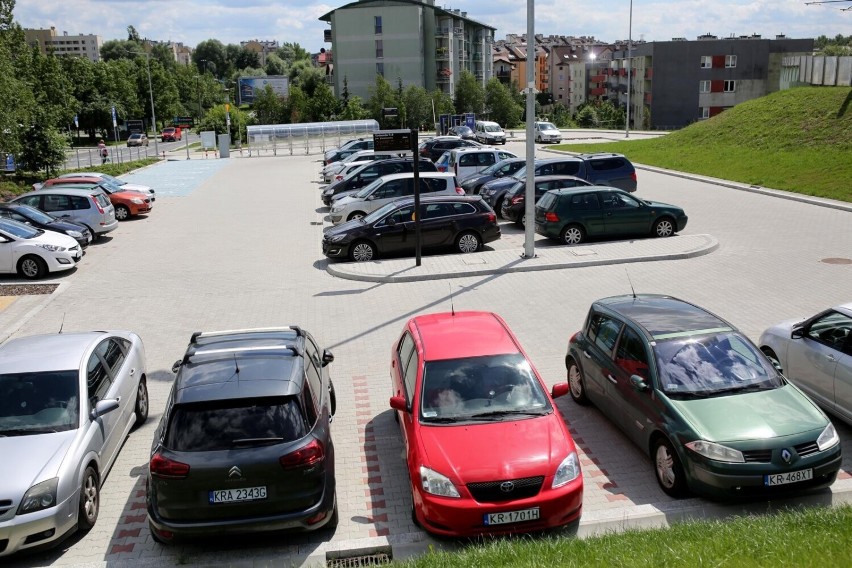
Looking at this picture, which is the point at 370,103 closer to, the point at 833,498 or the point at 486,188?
the point at 486,188

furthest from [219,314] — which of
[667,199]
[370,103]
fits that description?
[370,103]

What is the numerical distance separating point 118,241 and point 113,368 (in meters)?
15.6

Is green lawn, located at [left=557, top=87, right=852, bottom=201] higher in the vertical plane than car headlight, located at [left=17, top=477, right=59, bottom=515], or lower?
higher

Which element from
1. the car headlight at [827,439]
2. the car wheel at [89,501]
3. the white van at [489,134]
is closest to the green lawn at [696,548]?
the car headlight at [827,439]

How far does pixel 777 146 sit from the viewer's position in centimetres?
3484

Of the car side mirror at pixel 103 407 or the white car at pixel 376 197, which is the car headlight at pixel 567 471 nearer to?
the car side mirror at pixel 103 407

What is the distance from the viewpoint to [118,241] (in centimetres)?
2323

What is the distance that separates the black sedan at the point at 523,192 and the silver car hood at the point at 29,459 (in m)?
16.9

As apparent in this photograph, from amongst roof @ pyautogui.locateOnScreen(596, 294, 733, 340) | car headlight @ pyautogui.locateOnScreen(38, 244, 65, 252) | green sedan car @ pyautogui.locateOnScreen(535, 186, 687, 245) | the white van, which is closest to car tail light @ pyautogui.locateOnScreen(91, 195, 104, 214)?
car headlight @ pyautogui.locateOnScreen(38, 244, 65, 252)

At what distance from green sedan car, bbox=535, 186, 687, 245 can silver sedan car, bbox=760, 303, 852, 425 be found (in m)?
10.4

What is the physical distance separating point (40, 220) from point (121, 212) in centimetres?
682

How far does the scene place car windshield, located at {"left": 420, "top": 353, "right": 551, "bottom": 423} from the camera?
738 centimetres

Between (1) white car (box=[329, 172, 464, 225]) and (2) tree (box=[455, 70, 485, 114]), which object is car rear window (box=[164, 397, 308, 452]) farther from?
(2) tree (box=[455, 70, 485, 114])

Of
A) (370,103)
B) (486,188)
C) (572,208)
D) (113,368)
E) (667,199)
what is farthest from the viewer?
(370,103)
